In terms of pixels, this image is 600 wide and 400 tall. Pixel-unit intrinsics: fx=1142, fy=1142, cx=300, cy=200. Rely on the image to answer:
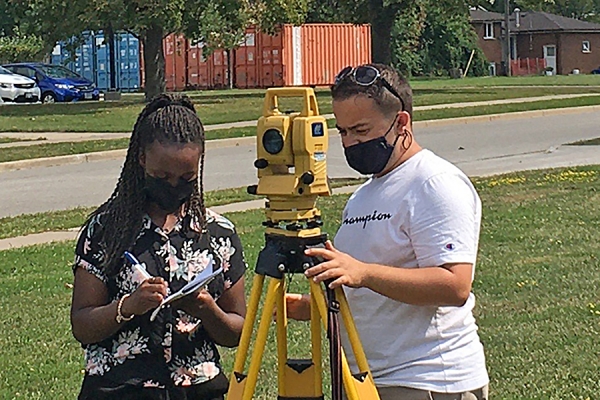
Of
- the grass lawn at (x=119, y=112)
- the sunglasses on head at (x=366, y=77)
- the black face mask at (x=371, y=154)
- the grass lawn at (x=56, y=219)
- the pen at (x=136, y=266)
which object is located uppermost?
the grass lawn at (x=119, y=112)

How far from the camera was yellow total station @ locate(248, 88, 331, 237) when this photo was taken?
2.81 metres

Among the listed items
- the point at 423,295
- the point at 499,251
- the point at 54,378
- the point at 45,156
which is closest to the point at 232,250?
the point at 423,295

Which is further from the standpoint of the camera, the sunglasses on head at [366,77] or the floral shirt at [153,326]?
the floral shirt at [153,326]

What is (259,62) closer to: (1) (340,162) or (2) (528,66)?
(1) (340,162)

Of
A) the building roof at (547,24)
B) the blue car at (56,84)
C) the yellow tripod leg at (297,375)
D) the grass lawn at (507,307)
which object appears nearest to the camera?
the yellow tripod leg at (297,375)

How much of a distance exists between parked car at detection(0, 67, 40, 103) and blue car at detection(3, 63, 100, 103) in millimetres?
844

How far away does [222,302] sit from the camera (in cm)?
357

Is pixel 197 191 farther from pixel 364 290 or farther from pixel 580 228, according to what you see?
pixel 580 228

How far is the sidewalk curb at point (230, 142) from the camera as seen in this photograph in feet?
61.0

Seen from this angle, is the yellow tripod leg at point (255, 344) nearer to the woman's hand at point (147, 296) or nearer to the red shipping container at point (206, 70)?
the woman's hand at point (147, 296)

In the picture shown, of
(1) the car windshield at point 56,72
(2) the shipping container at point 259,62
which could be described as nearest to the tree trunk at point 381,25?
(2) the shipping container at point 259,62

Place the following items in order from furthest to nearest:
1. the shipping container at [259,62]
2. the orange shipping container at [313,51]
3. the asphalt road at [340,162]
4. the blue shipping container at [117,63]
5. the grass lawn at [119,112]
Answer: the blue shipping container at [117,63] < the shipping container at [259,62] < the orange shipping container at [313,51] < the grass lawn at [119,112] < the asphalt road at [340,162]

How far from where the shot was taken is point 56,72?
135 feet

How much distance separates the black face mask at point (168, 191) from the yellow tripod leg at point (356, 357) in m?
0.58
